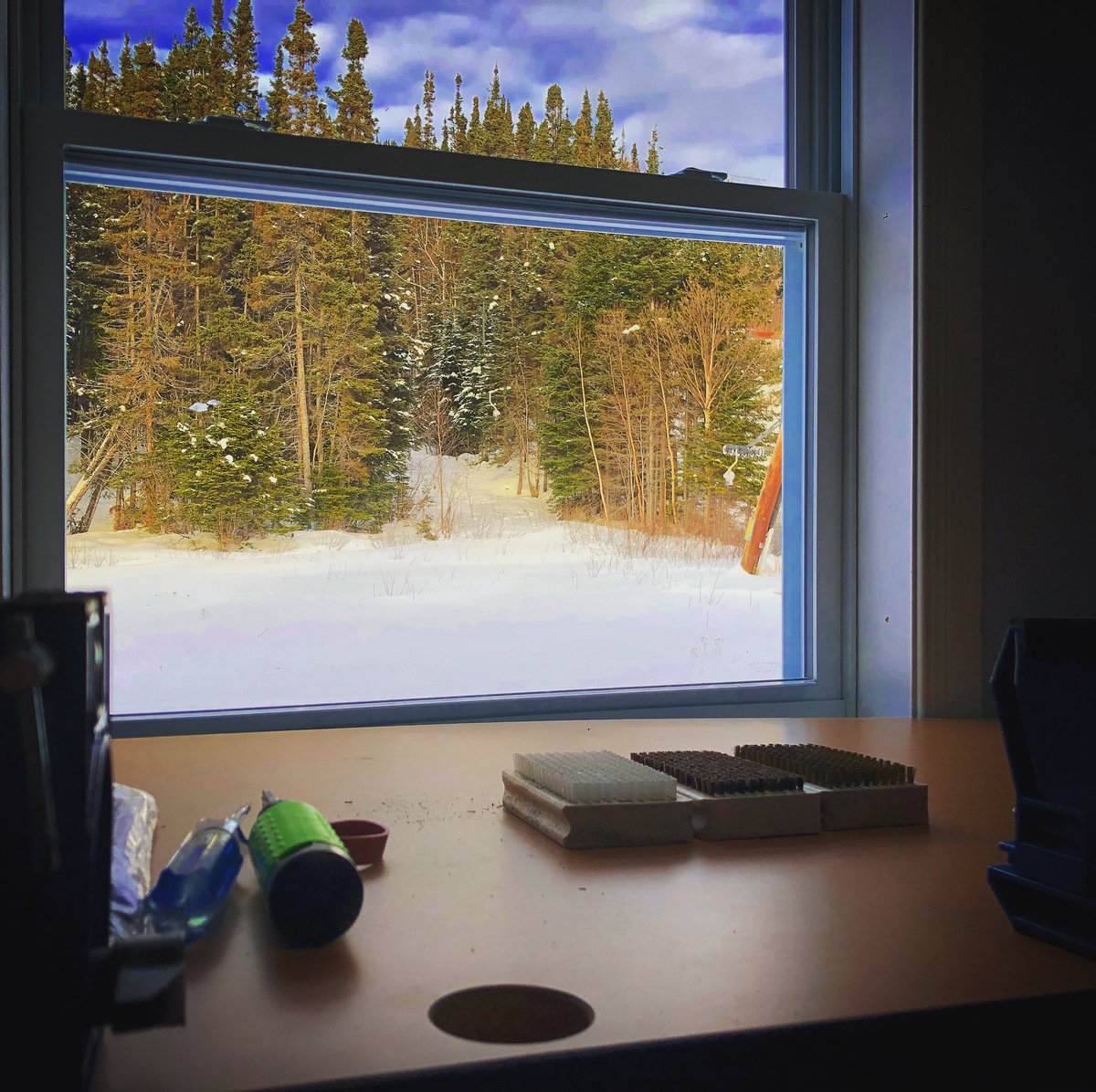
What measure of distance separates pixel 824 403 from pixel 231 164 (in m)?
1.36

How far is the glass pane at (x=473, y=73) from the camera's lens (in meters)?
2.08

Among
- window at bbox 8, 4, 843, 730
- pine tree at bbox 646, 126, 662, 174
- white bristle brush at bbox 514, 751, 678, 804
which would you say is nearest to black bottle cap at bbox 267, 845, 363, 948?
white bristle brush at bbox 514, 751, 678, 804

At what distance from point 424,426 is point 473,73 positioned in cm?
78

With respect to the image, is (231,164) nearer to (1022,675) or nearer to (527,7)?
(527,7)

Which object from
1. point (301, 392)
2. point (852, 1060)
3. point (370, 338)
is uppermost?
point (370, 338)

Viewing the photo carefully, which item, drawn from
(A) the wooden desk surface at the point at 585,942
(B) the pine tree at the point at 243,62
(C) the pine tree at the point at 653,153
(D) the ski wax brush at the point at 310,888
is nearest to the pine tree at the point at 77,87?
(B) the pine tree at the point at 243,62

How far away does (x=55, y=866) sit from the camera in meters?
0.50

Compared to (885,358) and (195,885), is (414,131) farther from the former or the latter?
(195,885)

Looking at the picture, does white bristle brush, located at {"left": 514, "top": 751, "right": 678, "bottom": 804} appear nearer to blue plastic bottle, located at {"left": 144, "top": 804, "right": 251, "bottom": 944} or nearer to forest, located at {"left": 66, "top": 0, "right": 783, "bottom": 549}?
blue plastic bottle, located at {"left": 144, "top": 804, "right": 251, "bottom": 944}

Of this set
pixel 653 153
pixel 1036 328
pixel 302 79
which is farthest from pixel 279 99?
pixel 1036 328

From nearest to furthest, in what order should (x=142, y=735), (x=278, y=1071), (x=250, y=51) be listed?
1. (x=278, y=1071)
2. (x=142, y=735)
3. (x=250, y=51)

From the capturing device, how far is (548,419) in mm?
2389

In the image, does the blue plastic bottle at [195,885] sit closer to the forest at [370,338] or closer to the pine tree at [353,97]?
the forest at [370,338]

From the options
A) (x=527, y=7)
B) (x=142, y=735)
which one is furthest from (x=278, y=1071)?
(x=527, y=7)
